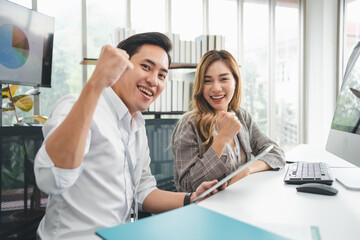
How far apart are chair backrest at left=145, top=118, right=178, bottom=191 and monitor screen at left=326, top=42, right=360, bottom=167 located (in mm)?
790

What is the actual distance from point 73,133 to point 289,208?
0.64 metres

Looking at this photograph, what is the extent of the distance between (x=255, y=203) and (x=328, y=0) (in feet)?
13.3

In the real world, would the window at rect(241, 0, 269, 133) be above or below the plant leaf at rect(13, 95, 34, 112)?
above

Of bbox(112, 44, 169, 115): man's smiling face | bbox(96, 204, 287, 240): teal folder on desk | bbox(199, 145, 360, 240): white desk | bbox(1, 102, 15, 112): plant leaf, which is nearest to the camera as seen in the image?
bbox(96, 204, 287, 240): teal folder on desk

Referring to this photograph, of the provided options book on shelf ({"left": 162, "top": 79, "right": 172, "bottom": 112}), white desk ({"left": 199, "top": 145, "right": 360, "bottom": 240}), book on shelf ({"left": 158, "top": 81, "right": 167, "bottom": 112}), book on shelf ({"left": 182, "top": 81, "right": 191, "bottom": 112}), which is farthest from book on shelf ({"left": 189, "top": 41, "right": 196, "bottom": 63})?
white desk ({"left": 199, "top": 145, "right": 360, "bottom": 240})

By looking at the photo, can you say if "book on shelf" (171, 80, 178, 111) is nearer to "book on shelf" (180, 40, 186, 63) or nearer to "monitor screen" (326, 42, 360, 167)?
"book on shelf" (180, 40, 186, 63)

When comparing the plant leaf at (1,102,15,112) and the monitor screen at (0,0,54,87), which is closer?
the monitor screen at (0,0,54,87)

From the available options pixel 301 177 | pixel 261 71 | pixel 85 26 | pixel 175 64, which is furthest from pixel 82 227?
pixel 261 71

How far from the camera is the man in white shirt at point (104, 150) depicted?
0.71 m

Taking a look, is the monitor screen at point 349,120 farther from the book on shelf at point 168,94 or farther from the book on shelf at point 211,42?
the book on shelf at point 211,42

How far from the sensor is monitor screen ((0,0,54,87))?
179 centimetres

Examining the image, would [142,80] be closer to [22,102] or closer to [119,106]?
[119,106]

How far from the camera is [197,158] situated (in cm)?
132

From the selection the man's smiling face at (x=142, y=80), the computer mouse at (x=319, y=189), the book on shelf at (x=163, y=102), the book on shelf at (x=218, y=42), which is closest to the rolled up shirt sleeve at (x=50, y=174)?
the man's smiling face at (x=142, y=80)
